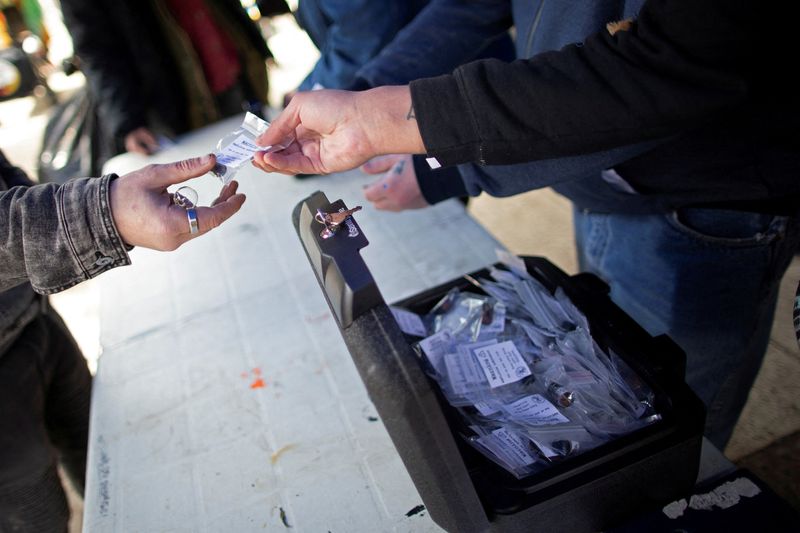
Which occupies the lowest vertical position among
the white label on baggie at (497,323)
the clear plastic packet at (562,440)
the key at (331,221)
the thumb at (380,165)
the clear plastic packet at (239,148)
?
the clear plastic packet at (562,440)

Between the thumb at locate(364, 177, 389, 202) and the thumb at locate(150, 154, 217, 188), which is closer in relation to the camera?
the thumb at locate(150, 154, 217, 188)

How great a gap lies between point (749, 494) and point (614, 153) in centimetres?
47

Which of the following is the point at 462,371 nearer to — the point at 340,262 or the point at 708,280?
the point at 340,262

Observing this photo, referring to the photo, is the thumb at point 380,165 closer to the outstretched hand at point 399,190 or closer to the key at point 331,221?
the outstretched hand at point 399,190

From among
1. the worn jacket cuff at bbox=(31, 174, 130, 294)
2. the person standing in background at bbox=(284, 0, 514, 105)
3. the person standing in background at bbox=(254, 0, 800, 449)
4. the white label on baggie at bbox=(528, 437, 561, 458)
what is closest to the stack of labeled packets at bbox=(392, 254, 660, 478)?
the white label on baggie at bbox=(528, 437, 561, 458)

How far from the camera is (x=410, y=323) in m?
0.89

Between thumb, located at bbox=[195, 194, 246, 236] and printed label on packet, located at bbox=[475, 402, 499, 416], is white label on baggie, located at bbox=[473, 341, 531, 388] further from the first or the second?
thumb, located at bbox=[195, 194, 246, 236]

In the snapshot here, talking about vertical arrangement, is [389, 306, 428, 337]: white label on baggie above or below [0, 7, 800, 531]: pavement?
above

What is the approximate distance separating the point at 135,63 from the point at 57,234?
5.62 ft

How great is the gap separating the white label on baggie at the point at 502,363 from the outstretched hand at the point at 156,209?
1.42 feet

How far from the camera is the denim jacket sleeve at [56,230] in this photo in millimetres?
779

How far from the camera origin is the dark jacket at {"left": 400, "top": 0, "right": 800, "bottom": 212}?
60 centimetres

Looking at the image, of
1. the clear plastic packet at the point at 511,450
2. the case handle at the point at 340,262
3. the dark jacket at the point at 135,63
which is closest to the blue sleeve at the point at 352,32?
the case handle at the point at 340,262

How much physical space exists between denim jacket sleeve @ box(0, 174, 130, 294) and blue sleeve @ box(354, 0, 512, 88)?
60 centimetres
